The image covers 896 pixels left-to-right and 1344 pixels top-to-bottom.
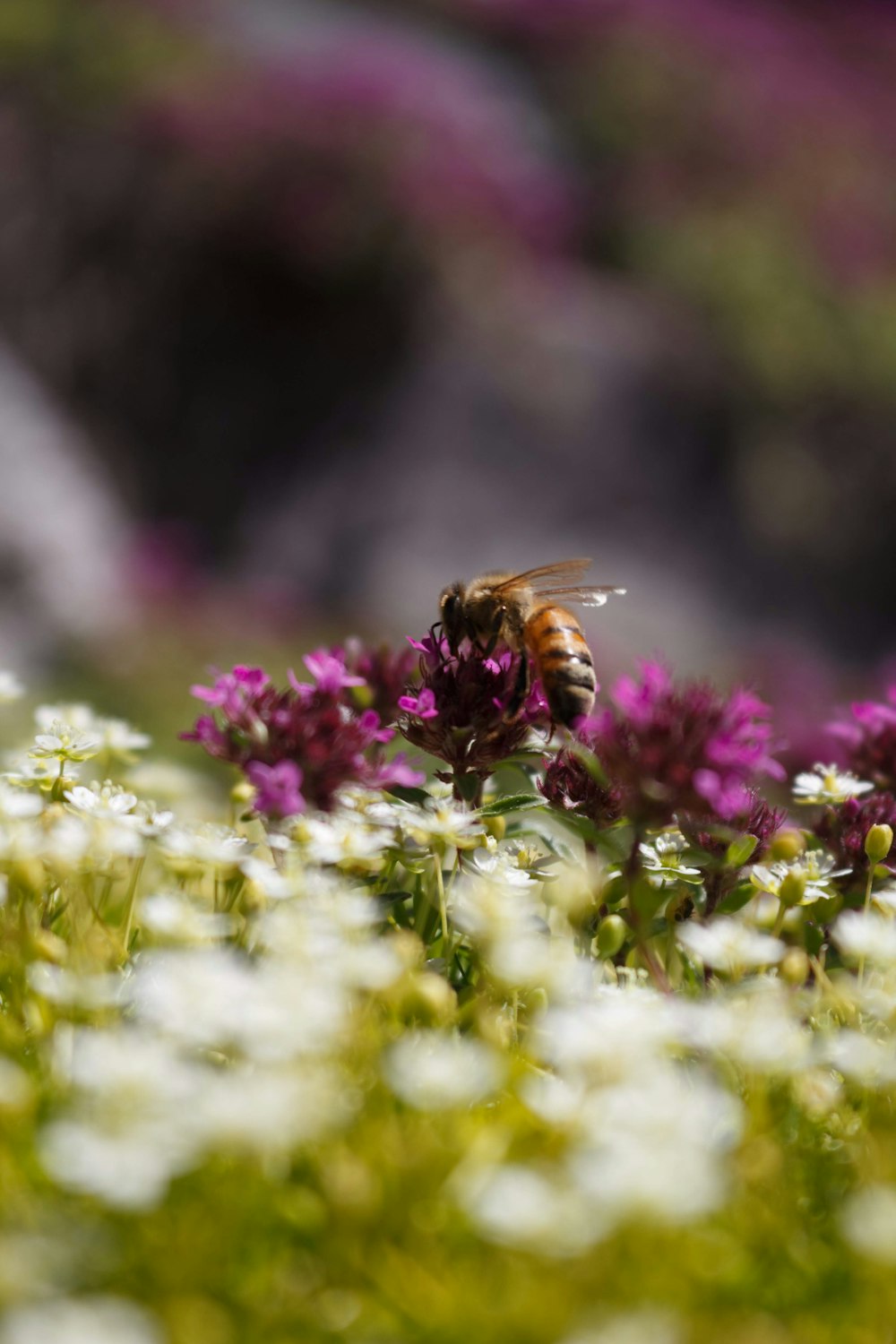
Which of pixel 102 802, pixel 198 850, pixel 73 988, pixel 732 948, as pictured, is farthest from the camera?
pixel 102 802

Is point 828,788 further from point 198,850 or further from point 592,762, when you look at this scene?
point 198,850

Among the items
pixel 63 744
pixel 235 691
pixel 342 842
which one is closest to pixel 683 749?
pixel 342 842

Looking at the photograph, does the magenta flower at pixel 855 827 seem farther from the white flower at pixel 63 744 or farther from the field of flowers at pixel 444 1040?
the white flower at pixel 63 744

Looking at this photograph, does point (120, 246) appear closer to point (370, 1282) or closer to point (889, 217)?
point (889, 217)

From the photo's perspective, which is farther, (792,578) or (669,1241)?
(792,578)

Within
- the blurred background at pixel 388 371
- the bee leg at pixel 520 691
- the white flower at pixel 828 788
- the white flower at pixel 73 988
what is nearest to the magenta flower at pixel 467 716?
the bee leg at pixel 520 691

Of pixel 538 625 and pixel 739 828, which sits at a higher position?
pixel 538 625

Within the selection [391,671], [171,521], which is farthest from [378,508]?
[391,671]
